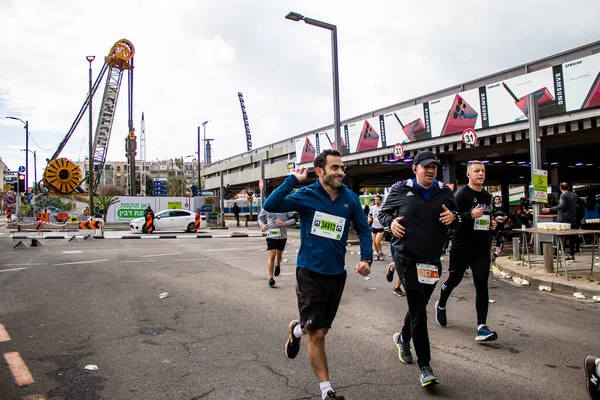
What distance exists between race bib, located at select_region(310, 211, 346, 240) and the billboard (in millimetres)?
11826

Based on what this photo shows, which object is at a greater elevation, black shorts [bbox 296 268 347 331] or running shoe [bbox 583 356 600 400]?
black shorts [bbox 296 268 347 331]

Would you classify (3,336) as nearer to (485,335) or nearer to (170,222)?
(485,335)

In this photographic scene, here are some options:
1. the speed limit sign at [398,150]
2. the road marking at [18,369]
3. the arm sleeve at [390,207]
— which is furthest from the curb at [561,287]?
the speed limit sign at [398,150]

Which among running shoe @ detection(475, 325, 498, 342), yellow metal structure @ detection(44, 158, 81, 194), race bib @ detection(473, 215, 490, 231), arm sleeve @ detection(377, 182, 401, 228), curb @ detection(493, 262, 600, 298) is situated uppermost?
yellow metal structure @ detection(44, 158, 81, 194)

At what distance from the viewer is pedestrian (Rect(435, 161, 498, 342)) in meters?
4.62

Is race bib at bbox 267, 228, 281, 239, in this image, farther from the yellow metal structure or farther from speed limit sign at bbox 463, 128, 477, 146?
the yellow metal structure

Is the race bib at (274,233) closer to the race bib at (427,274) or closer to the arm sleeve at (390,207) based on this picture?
the arm sleeve at (390,207)

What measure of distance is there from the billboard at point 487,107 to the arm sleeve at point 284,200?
11897 mm

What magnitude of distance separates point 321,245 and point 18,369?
287cm

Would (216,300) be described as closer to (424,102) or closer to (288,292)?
(288,292)

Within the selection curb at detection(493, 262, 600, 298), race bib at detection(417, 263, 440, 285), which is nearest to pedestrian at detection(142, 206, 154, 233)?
curb at detection(493, 262, 600, 298)

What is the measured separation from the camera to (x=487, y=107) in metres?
15.8

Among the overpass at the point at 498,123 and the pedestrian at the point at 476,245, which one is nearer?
the pedestrian at the point at 476,245

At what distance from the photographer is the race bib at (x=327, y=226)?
3400 millimetres
